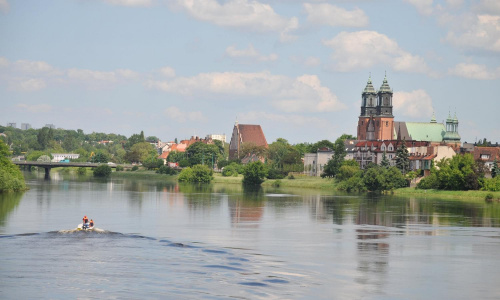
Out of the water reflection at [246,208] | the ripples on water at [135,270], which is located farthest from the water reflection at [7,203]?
the water reflection at [246,208]

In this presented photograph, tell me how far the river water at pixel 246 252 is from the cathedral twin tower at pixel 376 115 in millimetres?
Result: 107212

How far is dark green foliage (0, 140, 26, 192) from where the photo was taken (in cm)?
9873

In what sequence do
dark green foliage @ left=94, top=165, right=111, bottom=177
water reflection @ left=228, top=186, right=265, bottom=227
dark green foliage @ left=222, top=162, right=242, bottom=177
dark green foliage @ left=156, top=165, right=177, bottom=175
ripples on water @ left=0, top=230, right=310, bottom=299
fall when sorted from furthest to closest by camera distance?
dark green foliage @ left=94, top=165, right=111, bottom=177 < dark green foliage @ left=156, top=165, right=177, bottom=175 < dark green foliage @ left=222, top=162, right=242, bottom=177 < water reflection @ left=228, top=186, right=265, bottom=227 < ripples on water @ left=0, top=230, right=310, bottom=299

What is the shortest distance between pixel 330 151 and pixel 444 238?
10961 centimetres

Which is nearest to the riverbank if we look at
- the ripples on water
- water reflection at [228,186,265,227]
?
water reflection at [228,186,265,227]

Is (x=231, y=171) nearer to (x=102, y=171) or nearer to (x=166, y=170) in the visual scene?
(x=166, y=170)

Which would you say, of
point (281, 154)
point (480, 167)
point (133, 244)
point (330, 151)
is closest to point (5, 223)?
point (133, 244)

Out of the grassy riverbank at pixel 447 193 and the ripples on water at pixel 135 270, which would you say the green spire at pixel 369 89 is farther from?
the ripples on water at pixel 135 270

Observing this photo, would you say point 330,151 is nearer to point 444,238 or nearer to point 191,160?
point 191,160

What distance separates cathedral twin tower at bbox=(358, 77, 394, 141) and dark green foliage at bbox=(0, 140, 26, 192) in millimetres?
107442

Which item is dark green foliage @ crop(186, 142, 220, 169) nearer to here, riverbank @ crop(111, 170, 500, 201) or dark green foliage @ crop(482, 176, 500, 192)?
riverbank @ crop(111, 170, 500, 201)

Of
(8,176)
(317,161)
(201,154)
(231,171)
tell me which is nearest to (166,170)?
(201,154)

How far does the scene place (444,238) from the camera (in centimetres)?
5950

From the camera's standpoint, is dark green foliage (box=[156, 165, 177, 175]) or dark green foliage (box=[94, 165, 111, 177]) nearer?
dark green foliage (box=[156, 165, 177, 175])
